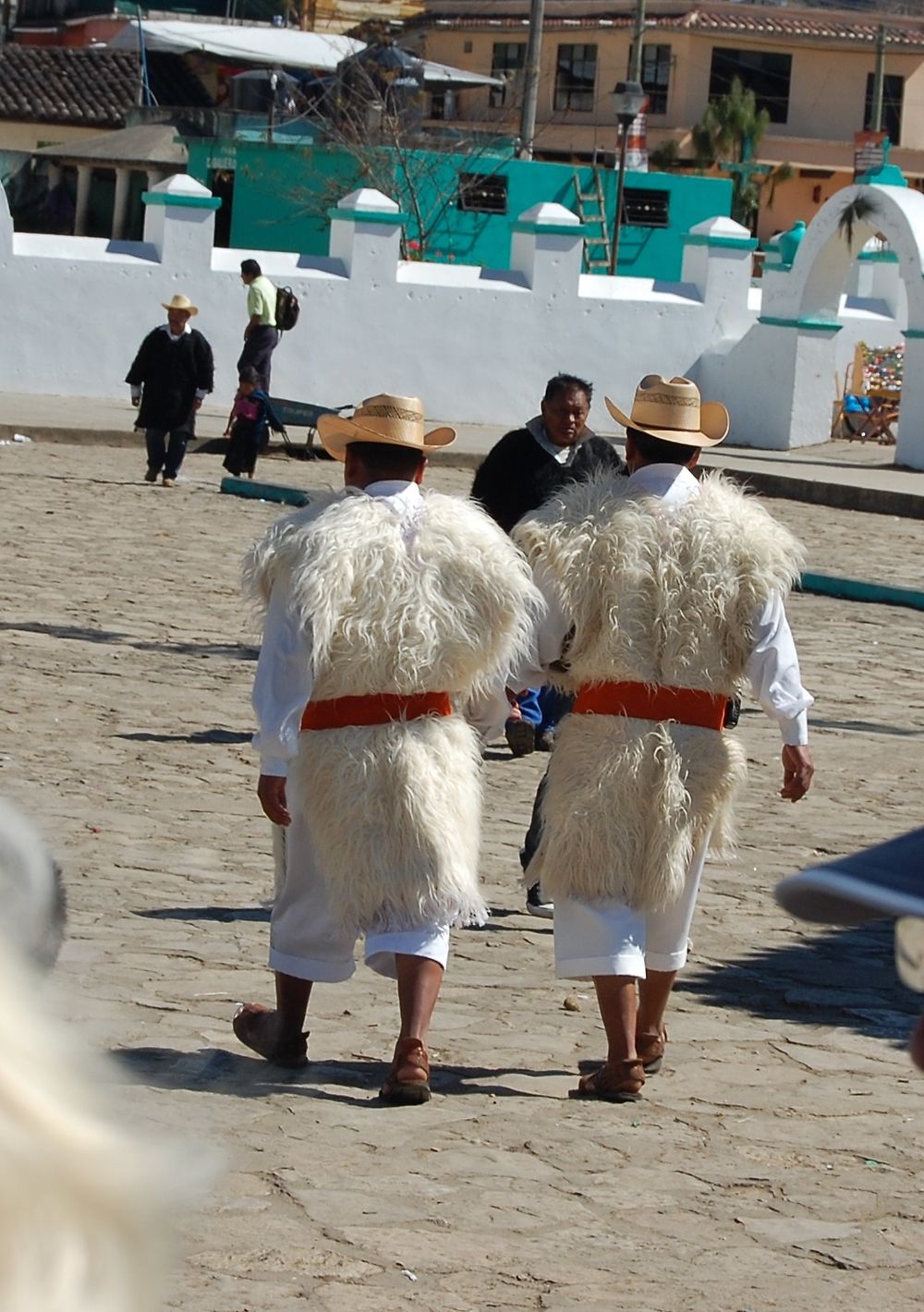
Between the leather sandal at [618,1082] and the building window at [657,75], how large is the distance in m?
66.1

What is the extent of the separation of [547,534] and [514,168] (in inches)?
1390

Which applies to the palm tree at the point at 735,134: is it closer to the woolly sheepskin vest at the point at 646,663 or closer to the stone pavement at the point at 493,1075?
the stone pavement at the point at 493,1075

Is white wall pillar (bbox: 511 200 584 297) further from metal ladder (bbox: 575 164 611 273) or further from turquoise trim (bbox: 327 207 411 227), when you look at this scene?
metal ladder (bbox: 575 164 611 273)

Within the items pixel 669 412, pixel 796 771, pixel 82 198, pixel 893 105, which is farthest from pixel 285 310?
pixel 893 105

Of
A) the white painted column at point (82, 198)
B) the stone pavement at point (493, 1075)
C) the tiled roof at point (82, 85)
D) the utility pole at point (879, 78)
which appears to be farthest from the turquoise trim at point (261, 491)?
the utility pole at point (879, 78)

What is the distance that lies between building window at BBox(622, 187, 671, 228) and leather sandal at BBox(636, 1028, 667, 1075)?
3584 cm

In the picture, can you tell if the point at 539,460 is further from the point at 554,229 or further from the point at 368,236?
the point at 554,229

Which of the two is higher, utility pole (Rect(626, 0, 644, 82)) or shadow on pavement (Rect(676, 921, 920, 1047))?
utility pole (Rect(626, 0, 644, 82))

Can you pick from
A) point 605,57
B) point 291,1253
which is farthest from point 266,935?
point 605,57

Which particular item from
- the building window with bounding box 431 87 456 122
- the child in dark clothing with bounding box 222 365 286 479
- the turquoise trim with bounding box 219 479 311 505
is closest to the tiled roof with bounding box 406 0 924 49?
the building window with bounding box 431 87 456 122

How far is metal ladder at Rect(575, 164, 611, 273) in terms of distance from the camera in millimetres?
39781

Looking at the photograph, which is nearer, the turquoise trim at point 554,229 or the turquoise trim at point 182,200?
the turquoise trim at point 182,200

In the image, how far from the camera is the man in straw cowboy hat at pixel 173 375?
17.9 meters

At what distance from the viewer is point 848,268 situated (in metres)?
27.2
